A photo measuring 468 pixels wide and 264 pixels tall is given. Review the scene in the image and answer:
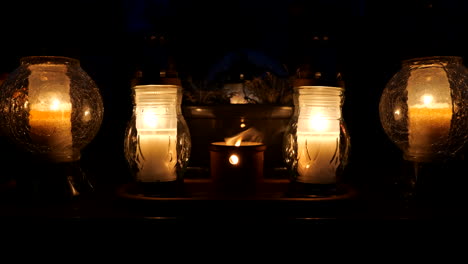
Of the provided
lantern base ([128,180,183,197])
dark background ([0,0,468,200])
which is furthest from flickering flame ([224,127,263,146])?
dark background ([0,0,468,200])

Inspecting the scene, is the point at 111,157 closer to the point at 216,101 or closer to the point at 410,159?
the point at 216,101

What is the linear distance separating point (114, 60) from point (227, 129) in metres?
0.38

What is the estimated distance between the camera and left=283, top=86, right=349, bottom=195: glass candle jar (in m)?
0.69

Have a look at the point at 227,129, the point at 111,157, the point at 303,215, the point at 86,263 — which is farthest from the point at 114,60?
the point at 303,215

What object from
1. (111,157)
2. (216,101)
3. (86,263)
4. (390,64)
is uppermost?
(390,64)

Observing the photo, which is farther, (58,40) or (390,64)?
(390,64)

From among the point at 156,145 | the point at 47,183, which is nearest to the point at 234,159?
the point at 156,145

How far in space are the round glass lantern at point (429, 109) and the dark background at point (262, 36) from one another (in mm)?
233

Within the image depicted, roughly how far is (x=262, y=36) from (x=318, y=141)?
41cm

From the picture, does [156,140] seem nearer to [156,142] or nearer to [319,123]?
[156,142]

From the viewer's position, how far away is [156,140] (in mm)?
707

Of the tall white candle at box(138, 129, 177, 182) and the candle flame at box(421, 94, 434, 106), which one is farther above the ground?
the candle flame at box(421, 94, 434, 106)

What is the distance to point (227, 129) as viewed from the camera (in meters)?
0.90

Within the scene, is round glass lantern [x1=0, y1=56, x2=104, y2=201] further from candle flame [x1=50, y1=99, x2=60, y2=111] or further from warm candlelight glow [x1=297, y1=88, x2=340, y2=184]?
warm candlelight glow [x1=297, y1=88, x2=340, y2=184]
